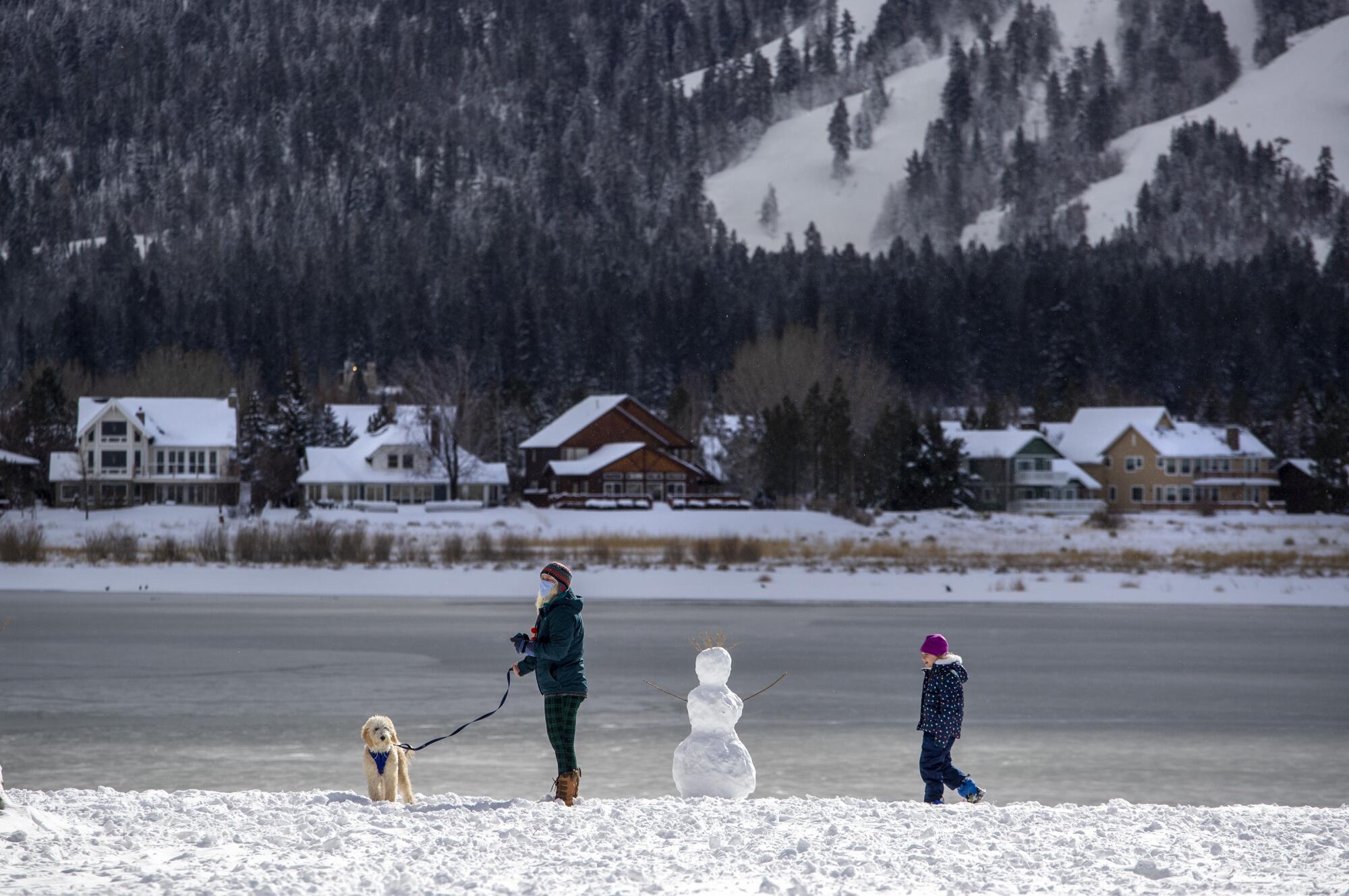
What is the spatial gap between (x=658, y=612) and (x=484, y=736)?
17913 millimetres

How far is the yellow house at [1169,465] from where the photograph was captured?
106062 millimetres

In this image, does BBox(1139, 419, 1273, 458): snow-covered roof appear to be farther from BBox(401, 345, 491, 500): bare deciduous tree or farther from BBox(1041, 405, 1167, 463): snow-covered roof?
BBox(401, 345, 491, 500): bare deciduous tree

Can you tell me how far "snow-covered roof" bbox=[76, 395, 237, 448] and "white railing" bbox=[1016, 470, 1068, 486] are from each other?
50525 millimetres

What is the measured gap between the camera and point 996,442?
99.7m

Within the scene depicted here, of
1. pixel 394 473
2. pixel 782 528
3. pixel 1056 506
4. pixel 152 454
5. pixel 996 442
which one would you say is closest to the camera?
pixel 782 528

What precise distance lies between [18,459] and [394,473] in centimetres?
2136

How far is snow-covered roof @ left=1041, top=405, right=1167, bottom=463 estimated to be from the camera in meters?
107

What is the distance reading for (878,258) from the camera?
181 m

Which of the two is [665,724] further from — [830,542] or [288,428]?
[288,428]

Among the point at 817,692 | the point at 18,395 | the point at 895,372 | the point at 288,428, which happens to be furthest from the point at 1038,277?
the point at 817,692

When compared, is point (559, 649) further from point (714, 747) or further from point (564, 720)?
point (714, 747)

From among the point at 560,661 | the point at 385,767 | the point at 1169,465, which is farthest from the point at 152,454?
the point at 560,661

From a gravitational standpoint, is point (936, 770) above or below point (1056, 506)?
below

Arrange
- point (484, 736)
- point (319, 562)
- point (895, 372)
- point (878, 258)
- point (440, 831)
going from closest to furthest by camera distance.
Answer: point (440, 831)
point (484, 736)
point (319, 562)
point (895, 372)
point (878, 258)
